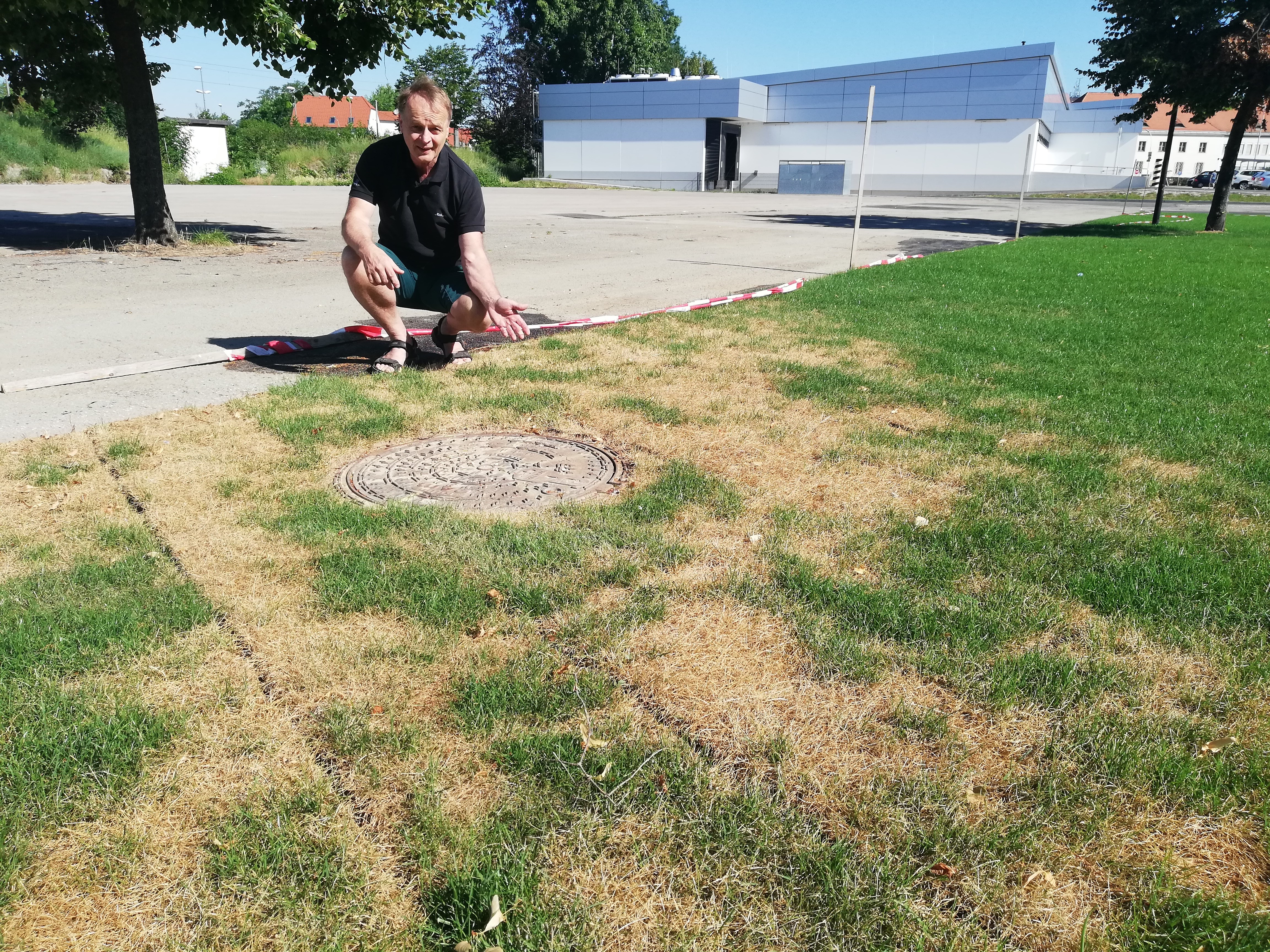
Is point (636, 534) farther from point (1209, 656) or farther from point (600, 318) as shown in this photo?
point (600, 318)

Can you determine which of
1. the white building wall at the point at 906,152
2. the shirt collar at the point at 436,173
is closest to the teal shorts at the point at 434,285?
the shirt collar at the point at 436,173

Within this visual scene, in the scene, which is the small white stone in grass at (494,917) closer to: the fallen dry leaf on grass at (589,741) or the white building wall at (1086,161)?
the fallen dry leaf on grass at (589,741)

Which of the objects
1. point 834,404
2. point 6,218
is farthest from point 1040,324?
point 6,218

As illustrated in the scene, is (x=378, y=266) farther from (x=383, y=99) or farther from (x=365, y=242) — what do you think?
(x=383, y=99)

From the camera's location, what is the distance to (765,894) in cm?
191

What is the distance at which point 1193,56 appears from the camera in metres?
A: 21.4

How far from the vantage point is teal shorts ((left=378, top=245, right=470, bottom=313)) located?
6.12m

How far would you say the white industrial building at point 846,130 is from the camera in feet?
178

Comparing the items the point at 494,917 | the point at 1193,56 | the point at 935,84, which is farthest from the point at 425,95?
the point at 935,84

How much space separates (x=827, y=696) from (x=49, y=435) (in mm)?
4288

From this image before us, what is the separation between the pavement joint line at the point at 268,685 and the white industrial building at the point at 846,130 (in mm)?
55278

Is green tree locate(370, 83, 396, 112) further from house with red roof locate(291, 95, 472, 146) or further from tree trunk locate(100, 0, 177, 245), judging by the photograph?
tree trunk locate(100, 0, 177, 245)

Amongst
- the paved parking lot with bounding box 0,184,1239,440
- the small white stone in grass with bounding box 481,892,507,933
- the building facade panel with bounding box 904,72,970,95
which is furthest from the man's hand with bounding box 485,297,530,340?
the building facade panel with bounding box 904,72,970,95

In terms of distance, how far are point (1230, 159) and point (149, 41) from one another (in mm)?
25447
